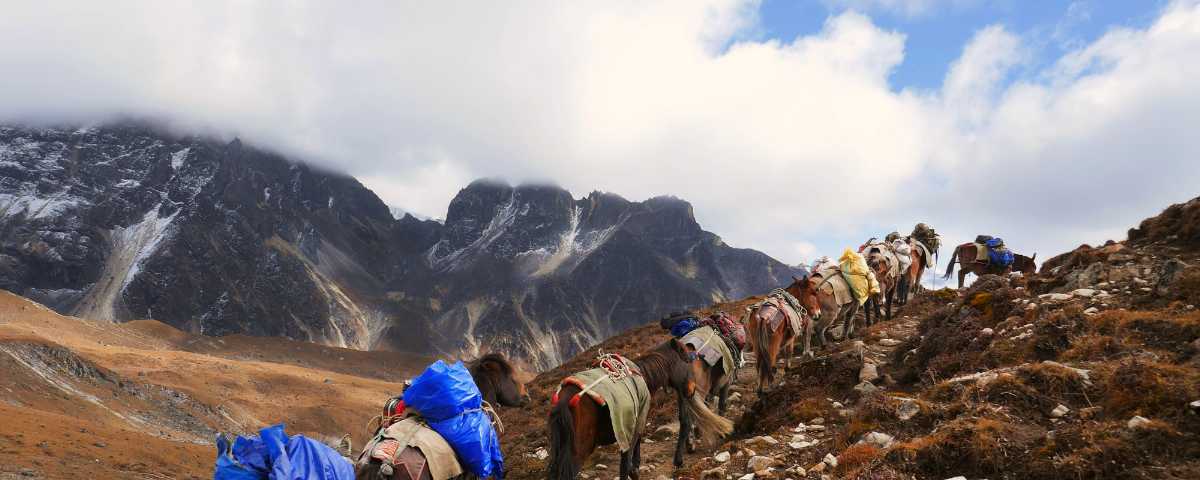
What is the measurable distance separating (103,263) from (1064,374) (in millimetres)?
197308

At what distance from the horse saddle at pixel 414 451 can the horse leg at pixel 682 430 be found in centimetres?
308

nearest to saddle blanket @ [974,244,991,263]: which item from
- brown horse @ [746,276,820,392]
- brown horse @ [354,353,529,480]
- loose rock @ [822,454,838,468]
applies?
brown horse @ [746,276,820,392]

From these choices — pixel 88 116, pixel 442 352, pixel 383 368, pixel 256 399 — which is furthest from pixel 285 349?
pixel 88 116

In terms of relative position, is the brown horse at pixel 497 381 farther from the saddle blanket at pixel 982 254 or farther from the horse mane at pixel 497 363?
the saddle blanket at pixel 982 254

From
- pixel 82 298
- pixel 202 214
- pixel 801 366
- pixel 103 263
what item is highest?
pixel 202 214

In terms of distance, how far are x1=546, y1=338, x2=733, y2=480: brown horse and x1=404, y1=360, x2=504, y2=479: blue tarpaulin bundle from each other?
81cm

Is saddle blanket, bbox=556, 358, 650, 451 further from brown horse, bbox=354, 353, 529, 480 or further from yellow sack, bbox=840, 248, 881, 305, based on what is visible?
yellow sack, bbox=840, 248, 881, 305

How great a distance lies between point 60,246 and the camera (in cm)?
14512

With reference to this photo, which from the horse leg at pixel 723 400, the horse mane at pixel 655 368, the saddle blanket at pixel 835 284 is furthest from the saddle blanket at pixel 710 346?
the saddle blanket at pixel 835 284

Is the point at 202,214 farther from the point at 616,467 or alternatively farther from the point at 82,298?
the point at 616,467

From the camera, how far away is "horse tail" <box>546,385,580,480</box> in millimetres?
6359

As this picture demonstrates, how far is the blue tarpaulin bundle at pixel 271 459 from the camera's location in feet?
14.9

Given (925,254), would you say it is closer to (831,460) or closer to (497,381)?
(831,460)

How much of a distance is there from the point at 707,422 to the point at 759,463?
1.72 meters
